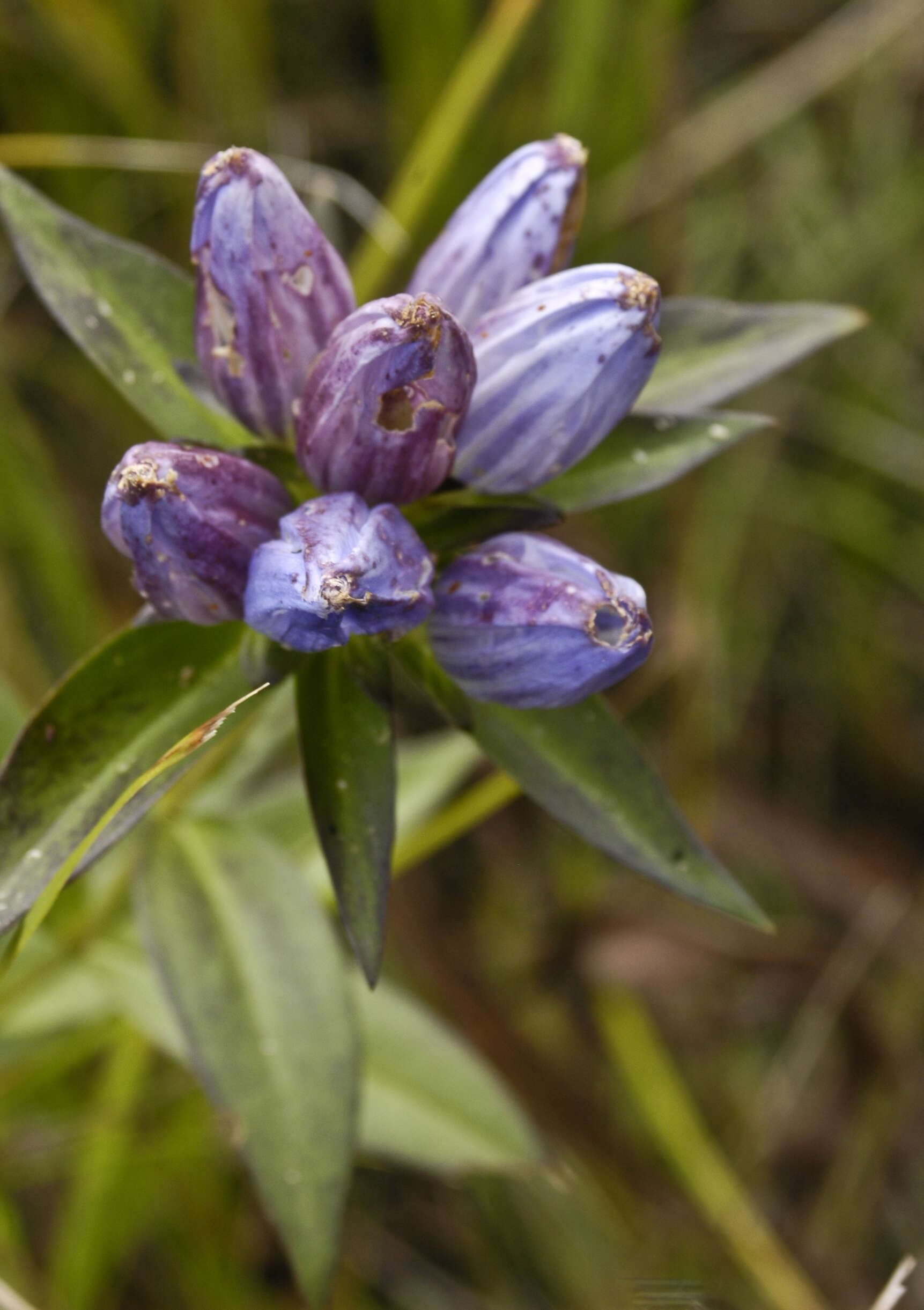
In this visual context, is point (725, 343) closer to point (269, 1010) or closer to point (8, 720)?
point (269, 1010)

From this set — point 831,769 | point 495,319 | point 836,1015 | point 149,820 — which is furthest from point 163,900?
point 831,769

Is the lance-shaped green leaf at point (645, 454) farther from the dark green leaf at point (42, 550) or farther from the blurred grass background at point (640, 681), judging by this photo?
the dark green leaf at point (42, 550)

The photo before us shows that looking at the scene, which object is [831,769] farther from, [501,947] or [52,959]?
[52,959]

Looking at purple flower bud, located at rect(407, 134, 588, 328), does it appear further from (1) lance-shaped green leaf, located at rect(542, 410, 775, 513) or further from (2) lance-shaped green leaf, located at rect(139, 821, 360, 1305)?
(2) lance-shaped green leaf, located at rect(139, 821, 360, 1305)

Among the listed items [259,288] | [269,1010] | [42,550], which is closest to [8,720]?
[269,1010]

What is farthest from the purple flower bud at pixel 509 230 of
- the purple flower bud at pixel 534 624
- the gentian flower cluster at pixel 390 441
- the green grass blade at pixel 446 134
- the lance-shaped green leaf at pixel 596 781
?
the green grass blade at pixel 446 134

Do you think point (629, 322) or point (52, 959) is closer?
point (629, 322)
